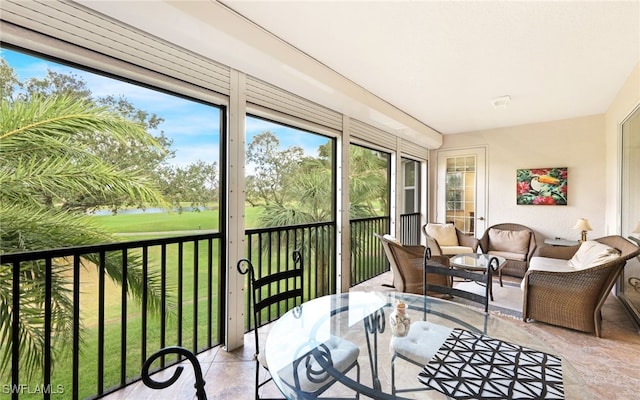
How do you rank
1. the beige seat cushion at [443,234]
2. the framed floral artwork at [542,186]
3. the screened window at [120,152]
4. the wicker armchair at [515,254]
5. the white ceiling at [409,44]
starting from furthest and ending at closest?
the beige seat cushion at [443,234] → the framed floral artwork at [542,186] → the wicker armchair at [515,254] → the white ceiling at [409,44] → the screened window at [120,152]

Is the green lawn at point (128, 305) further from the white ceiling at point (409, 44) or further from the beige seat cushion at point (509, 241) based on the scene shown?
the beige seat cushion at point (509, 241)

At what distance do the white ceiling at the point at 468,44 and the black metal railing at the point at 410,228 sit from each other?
2.39m

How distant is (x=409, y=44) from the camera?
88.7 inches

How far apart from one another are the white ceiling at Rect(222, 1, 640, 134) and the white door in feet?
6.22

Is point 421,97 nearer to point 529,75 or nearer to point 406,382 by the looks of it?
point 529,75

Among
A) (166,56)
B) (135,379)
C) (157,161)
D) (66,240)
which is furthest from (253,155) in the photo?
(135,379)

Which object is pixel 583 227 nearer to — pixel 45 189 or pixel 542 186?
pixel 542 186

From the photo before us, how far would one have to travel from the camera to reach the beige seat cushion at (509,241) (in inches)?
177

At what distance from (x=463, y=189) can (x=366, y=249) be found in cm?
244

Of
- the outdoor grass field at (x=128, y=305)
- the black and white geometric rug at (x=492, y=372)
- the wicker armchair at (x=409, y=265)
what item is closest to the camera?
the black and white geometric rug at (x=492, y=372)

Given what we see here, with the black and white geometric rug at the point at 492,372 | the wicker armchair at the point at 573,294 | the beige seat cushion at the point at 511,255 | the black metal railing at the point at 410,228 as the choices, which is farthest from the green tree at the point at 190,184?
the beige seat cushion at the point at 511,255

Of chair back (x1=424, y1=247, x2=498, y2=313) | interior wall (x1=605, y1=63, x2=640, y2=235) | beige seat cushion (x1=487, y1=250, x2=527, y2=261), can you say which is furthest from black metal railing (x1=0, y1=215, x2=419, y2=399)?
interior wall (x1=605, y1=63, x2=640, y2=235)

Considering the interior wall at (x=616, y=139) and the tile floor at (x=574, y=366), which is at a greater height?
the interior wall at (x=616, y=139)

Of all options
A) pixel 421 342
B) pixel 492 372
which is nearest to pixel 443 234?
pixel 421 342
